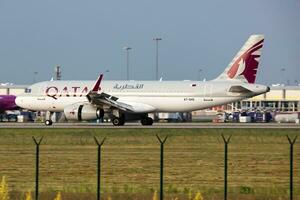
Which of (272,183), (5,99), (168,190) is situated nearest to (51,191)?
(168,190)

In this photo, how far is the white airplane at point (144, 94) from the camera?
78.2 m

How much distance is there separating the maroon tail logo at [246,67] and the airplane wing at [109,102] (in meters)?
7.75

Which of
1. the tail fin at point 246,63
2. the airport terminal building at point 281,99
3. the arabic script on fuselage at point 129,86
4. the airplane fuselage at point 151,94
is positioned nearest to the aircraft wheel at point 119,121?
the airplane fuselage at point 151,94

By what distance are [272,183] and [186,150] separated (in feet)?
48.4

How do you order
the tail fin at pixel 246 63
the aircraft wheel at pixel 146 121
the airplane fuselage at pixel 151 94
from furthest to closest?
the aircraft wheel at pixel 146 121 → the tail fin at pixel 246 63 → the airplane fuselage at pixel 151 94

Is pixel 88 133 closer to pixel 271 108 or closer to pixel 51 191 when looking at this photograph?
pixel 51 191

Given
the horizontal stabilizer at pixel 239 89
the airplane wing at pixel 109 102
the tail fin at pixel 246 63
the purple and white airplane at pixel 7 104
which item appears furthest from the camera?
the purple and white airplane at pixel 7 104

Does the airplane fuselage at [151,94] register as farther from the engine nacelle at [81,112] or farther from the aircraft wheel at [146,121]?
the engine nacelle at [81,112]

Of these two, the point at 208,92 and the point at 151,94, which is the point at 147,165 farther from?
the point at 151,94

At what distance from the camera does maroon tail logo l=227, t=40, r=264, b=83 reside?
266ft

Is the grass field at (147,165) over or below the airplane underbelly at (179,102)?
below

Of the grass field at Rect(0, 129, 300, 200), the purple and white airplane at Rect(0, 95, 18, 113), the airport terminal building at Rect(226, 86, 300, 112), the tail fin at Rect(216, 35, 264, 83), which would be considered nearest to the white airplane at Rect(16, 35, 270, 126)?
the tail fin at Rect(216, 35, 264, 83)

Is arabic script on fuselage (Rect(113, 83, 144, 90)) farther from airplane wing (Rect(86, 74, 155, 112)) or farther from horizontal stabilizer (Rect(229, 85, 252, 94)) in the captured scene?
horizontal stabilizer (Rect(229, 85, 252, 94))

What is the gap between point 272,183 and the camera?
35531mm
